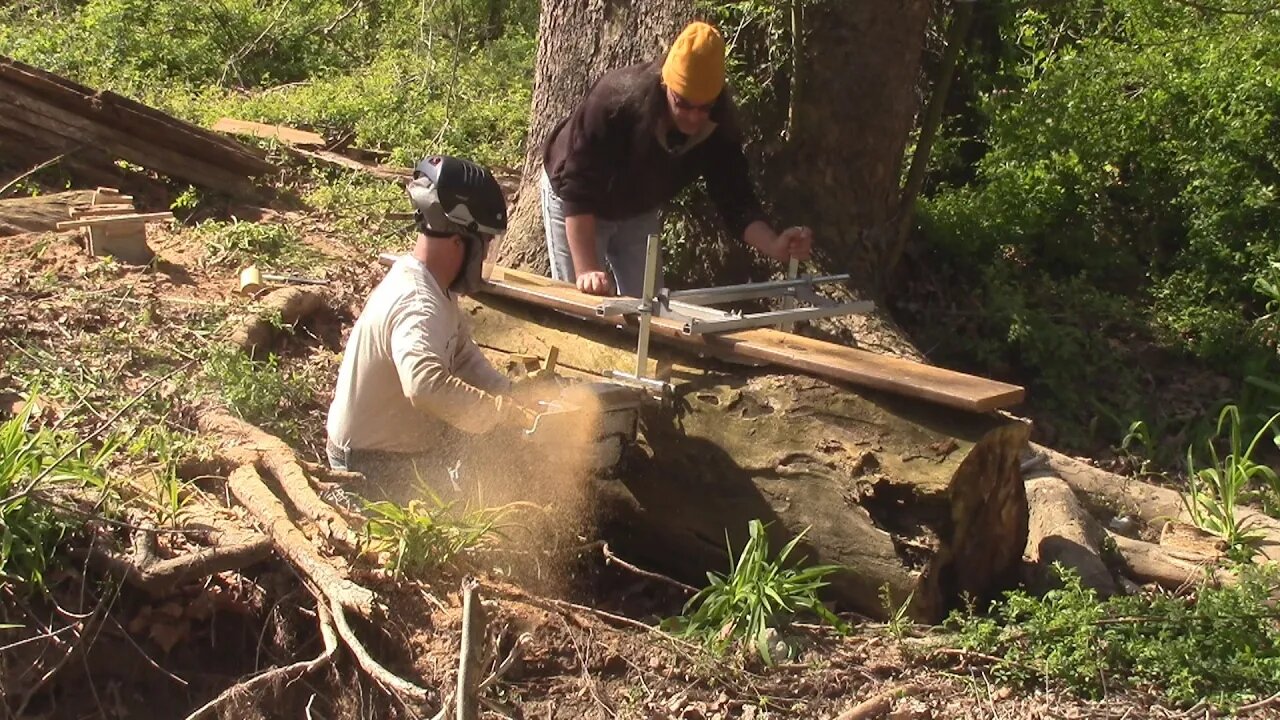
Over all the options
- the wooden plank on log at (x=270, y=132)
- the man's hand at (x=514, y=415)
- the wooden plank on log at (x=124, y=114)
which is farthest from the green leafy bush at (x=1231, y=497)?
the wooden plank on log at (x=270, y=132)

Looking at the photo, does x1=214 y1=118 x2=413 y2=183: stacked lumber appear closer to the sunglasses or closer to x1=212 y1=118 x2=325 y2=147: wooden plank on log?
x1=212 y1=118 x2=325 y2=147: wooden plank on log

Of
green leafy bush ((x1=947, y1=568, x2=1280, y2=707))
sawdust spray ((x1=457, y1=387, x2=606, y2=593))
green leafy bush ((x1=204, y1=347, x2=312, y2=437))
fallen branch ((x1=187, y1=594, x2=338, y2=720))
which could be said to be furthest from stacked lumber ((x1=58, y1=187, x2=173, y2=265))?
green leafy bush ((x1=947, y1=568, x2=1280, y2=707))

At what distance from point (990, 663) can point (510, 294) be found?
2.27 meters

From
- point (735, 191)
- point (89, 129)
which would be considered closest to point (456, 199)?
point (735, 191)

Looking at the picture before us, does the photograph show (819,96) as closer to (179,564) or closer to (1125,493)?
(1125,493)

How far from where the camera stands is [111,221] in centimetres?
743

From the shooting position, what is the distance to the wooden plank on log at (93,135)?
8.37 m

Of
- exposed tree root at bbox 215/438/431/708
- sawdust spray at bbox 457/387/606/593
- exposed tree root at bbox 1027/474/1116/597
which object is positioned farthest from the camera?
exposed tree root at bbox 1027/474/1116/597

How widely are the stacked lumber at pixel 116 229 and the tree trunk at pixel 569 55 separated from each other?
1901mm

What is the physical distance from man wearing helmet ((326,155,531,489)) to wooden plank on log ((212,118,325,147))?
514cm

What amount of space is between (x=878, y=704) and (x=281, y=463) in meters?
2.15

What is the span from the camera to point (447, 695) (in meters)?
4.11

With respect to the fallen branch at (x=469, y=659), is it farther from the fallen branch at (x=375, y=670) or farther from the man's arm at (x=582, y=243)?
the man's arm at (x=582, y=243)

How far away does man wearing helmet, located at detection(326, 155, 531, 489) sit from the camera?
14.6 ft
